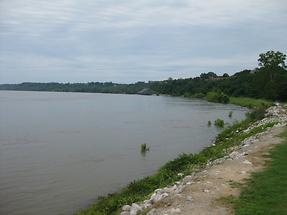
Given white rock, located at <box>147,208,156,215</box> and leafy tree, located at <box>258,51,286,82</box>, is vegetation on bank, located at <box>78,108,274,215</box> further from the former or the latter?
leafy tree, located at <box>258,51,286,82</box>

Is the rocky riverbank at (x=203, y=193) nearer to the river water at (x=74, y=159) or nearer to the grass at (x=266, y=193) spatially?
the grass at (x=266, y=193)

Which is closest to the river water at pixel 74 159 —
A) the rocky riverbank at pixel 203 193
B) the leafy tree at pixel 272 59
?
the rocky riverbank at pixel 203 193

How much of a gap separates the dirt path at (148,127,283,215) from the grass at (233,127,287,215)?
0.32 metres

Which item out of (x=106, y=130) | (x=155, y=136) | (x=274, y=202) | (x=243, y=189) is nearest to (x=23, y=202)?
(x=243, y=189)

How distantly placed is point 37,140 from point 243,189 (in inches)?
1060

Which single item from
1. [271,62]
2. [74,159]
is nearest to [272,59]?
[271,62]

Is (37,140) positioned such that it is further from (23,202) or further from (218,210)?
(218,210)

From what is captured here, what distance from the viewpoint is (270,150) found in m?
17.0

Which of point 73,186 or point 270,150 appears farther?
point 73,186

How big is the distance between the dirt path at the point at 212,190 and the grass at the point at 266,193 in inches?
12.7

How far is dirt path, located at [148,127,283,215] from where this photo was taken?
31.6ft

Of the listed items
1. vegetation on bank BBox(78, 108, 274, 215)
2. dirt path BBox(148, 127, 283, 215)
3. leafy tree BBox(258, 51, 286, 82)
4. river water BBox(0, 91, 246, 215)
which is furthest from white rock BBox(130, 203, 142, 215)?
leafy tree BBox(258, 51, 286, 82)

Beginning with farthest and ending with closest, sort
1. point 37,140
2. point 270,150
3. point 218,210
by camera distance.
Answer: point 37,140 < point 270,150 < point 218,210

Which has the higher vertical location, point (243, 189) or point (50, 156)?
point (243, 189)
